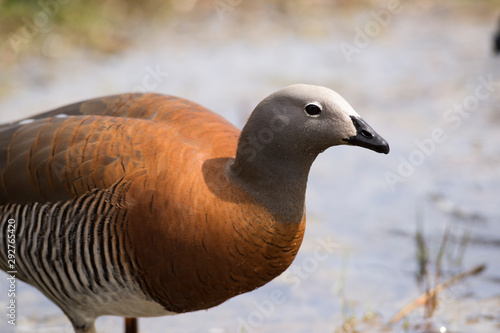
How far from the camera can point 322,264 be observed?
5395mm

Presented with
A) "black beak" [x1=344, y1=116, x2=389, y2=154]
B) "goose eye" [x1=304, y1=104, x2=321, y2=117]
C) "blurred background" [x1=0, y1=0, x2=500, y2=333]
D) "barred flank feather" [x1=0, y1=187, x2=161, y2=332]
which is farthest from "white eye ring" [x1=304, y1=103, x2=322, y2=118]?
"blurred background" [x1=0, y1=0, x2=500, y2=333]

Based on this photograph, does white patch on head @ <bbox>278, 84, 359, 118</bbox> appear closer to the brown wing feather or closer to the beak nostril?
the beak nostril

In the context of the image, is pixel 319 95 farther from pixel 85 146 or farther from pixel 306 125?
pixel 85 146

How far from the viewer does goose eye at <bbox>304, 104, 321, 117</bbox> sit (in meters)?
3.45

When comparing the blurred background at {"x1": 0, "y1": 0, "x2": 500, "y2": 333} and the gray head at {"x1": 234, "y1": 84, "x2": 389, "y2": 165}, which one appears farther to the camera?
the blurred background at {"x1": 0, "y1": 0, "x2": 500, "y2": 333}

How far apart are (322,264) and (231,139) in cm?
180

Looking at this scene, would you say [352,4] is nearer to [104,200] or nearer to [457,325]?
[457,325]

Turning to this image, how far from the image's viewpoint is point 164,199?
353 centimetres

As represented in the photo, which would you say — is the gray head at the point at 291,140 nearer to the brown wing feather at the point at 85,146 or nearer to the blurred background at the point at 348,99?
the brown wing feather at the point at 85,146

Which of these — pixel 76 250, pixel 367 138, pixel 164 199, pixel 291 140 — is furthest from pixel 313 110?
pixel 76 250

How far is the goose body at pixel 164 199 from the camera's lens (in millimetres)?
3494

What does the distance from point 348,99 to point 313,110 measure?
14.1 ft

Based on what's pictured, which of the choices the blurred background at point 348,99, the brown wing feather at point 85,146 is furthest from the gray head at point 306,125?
the blurred background at point 348,99

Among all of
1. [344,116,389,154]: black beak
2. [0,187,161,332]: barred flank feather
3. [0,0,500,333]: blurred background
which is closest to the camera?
[344,116,389,154]: black beak
